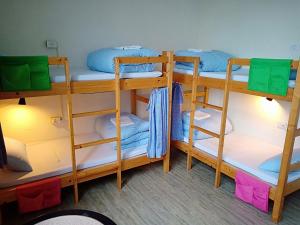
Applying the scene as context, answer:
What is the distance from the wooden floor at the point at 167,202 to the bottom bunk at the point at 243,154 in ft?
0.89

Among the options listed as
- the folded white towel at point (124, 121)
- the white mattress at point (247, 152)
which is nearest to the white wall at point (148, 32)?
the white mattress at point (247, 152)

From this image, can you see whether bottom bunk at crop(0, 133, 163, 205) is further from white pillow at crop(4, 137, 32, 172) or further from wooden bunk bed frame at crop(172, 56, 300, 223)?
wooden bunk bed frame at crop(172, 56, 300, 223)

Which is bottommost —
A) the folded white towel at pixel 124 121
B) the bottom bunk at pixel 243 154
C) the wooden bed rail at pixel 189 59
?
the bottom bunk at pixel 243 154

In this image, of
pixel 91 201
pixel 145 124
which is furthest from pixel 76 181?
pixel 145 124

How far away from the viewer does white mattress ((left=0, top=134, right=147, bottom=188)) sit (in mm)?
2213

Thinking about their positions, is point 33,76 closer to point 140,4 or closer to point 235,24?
point 140,4

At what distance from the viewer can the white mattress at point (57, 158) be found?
221 cm

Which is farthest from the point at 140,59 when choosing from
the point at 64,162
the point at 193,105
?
the point at 64,162

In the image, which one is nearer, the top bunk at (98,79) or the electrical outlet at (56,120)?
the top bunk at (98,79)

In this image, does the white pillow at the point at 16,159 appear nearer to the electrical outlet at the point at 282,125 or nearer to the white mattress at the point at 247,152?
the white mattress at the point at 247,152

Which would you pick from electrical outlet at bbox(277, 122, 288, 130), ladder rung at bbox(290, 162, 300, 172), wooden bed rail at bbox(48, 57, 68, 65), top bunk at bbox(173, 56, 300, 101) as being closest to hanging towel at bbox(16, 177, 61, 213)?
wooden bed rail at bbox(48, 57, 68, 65)

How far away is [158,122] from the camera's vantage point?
9.14 ft

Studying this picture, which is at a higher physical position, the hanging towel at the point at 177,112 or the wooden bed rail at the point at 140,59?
the wooden bed rail at the point at 140,59

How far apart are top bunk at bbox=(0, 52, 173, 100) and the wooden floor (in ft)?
3.70
